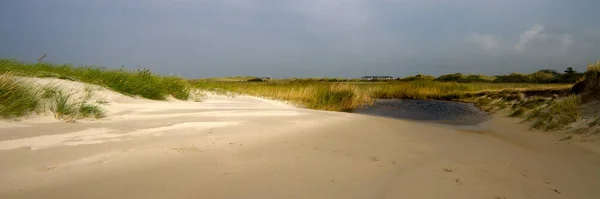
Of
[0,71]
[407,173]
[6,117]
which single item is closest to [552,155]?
[407,173]

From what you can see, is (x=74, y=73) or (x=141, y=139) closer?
(x=141, y=139)

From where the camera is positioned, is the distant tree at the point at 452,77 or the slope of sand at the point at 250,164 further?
the distant tree at the point at 452,77

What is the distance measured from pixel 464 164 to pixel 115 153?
3446 millimetres

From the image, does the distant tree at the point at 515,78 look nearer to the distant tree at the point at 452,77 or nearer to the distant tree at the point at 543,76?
the distant tree at the point at 543,76

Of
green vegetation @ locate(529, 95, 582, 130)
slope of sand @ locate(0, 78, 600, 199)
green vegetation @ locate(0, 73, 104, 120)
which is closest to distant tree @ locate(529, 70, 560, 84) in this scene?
green vegetation @ locate(529, 95, 582, 130)

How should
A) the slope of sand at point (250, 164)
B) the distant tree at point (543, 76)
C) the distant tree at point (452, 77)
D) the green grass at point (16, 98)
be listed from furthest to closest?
the distant tree at point (452, 77), the distant tree at point (543, 76), the green grass at point (16, 98), the slope of sand at point (250, 164)

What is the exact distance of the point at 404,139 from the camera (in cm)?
510

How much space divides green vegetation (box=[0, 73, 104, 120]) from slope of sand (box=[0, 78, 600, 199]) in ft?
0.60

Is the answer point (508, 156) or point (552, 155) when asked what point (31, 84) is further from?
point (552, 155)

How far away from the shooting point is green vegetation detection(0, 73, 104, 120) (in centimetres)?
381

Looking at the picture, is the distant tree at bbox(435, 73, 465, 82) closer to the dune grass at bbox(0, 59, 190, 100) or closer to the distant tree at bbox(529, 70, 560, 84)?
the distant tree at bbox(529, 70, 560, 84)

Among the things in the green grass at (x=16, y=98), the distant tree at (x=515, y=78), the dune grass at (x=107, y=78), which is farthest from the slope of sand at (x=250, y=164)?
the distant tree at (x=515, y=78)

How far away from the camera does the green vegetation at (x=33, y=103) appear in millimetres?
3812

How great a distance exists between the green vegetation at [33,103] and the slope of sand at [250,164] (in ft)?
0.60
